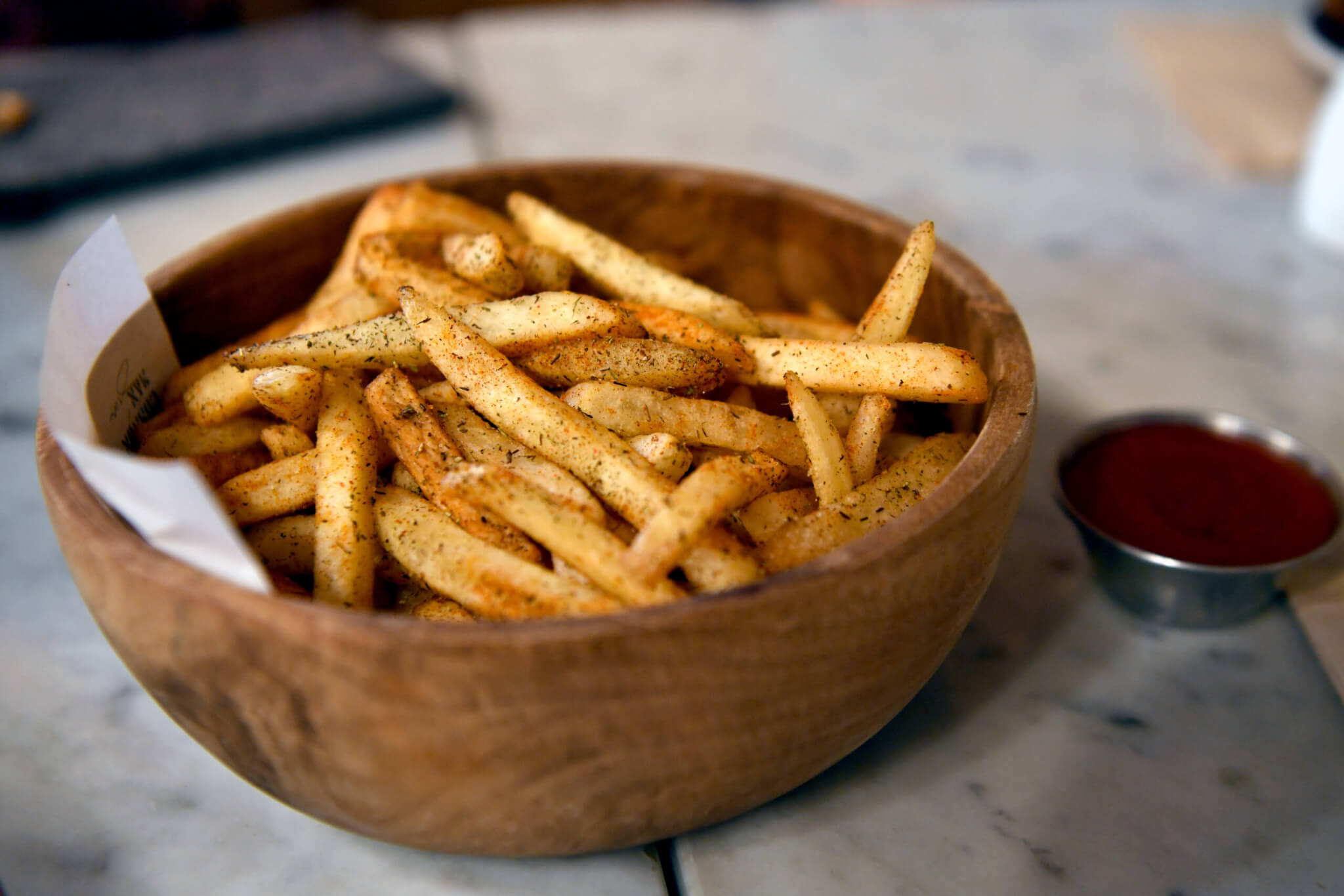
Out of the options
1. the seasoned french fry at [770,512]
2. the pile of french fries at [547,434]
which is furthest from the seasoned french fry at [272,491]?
the seasoned french fry at [770,512]

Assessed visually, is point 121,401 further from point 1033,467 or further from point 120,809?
point 1033,467

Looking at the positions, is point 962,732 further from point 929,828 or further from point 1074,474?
point 1074,474

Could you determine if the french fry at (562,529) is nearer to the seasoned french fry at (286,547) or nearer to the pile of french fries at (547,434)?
the pile of french fries at (547,434)

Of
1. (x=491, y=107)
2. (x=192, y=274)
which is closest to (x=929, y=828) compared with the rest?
(x=192, y=274)

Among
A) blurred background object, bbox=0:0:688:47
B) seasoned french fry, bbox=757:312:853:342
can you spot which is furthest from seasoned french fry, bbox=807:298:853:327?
blurred background object, bbox=0:0:688:47

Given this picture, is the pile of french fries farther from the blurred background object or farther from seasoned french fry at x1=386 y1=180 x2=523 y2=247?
the blurred background object

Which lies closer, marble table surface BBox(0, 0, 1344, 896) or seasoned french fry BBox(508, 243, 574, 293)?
marble table surface BBox(0, 0, 1344, 896)

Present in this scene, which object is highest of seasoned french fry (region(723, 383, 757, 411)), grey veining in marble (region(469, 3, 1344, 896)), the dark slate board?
the dark slate board
